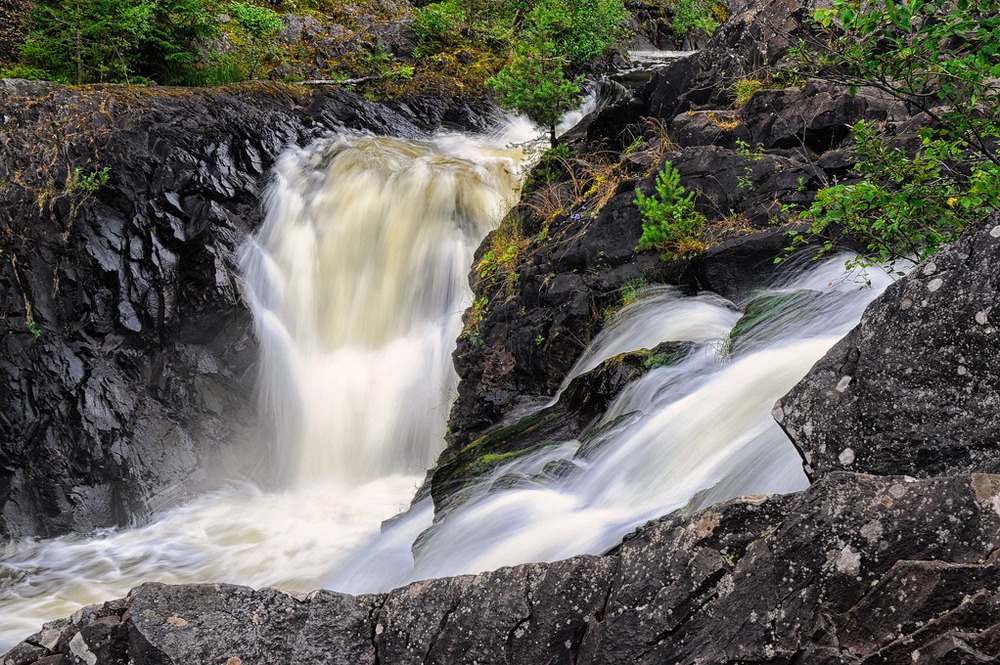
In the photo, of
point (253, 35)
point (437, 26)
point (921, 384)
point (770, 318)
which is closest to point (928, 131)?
point (921, 384)

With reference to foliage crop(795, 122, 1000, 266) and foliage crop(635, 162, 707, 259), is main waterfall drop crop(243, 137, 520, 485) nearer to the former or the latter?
foliage crop(635, 162, 707, 259)

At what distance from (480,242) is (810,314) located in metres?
5.05

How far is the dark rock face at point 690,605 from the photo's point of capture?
2295 mm

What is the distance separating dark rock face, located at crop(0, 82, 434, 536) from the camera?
8.80 m

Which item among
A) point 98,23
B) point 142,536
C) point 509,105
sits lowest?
point 142,536

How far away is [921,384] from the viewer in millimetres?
2914

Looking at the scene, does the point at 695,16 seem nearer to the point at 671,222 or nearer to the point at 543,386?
the point at 671,222

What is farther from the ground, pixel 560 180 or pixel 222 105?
pixel 222 105

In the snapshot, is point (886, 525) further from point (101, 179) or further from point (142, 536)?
point (101, 179)

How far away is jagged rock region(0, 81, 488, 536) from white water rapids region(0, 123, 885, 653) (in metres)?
0.41

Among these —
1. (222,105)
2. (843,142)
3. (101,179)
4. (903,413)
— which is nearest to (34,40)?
(222,105)

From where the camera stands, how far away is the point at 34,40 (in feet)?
38.5

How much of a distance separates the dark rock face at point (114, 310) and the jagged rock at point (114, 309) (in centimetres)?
1

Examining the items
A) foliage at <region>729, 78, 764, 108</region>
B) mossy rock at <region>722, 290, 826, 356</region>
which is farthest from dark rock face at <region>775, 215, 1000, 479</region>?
foliage at <region>729, 78, 764, 108</region>
